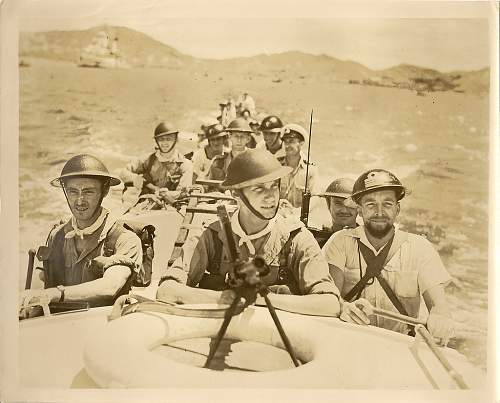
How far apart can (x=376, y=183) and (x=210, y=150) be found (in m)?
0.46

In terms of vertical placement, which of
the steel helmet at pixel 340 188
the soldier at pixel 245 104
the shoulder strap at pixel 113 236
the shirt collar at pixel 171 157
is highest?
the soldier at pixel 245 104

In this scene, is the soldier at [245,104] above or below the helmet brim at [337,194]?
above

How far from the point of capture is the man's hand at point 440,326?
5.04 ft

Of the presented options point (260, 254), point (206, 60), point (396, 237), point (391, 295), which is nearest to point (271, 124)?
point (206, 60)

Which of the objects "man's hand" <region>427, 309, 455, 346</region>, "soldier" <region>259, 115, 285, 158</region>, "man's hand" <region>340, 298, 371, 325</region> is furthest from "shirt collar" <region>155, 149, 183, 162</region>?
"man's hand" <region>427, 309, 455, 346</region>

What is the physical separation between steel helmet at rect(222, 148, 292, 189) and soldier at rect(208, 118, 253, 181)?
0.01 metres

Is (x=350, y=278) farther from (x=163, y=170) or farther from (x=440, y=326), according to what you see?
(x=163, y=170)

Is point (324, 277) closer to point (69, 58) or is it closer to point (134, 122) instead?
point (134, 122)

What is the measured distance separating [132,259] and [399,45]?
0.94 metres

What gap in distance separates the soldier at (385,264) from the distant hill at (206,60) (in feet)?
0.90

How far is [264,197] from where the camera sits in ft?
5.06

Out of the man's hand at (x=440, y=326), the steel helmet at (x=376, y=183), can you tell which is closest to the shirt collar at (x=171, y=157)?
the steel helmet at (x=376, y=183)

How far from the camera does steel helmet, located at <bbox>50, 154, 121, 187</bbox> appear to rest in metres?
1.55

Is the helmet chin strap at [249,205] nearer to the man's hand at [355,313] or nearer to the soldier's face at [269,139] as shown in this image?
the soldier's face at [269,139]
